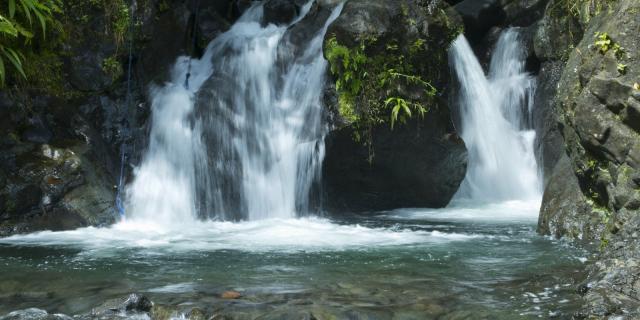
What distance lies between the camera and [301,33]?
11.4m

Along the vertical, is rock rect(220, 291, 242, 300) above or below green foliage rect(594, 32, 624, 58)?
below

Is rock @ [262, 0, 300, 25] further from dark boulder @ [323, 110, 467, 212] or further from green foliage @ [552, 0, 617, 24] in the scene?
green foliage @ [552, 0, 617, 24]

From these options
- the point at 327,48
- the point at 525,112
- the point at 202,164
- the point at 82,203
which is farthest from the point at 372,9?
the point at 82,203

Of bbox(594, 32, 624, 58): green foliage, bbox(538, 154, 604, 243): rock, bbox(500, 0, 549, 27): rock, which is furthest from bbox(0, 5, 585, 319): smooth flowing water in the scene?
bbox(594, 32, 624, 58): green foliage

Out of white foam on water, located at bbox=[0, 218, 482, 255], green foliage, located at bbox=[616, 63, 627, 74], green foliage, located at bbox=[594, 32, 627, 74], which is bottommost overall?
white foam on water, located at bbox=[0, 218, 482, 255]

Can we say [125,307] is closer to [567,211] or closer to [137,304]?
[137,304]

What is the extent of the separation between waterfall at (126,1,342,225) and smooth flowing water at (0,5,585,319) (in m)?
0.02

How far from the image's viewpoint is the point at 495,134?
498 inches

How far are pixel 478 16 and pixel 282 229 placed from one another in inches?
309

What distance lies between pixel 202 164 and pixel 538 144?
6356mm

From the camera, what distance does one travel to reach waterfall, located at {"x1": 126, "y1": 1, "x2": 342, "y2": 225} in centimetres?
996

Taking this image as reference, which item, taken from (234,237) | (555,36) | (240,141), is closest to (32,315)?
(234,237)

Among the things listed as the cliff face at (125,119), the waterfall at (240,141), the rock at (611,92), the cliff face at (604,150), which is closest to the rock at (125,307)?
the cliff face at (604,150)

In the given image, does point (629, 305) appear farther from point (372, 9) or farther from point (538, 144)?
point (538, 144)
